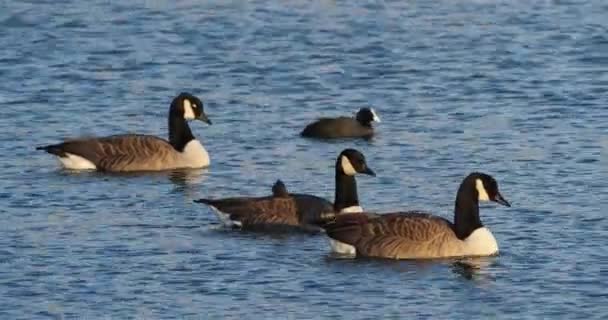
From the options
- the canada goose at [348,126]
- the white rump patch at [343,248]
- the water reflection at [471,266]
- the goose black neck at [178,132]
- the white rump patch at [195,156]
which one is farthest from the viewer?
the canada goose at [348,126]

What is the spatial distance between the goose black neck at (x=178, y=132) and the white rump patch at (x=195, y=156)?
24 centimetres

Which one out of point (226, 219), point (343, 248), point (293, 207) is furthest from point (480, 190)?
point (226, 219)

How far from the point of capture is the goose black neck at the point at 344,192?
2261 centimetres

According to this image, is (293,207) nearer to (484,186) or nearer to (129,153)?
(484,186)

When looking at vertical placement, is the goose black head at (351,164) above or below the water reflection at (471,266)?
above

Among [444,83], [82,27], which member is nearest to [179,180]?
[444,83]

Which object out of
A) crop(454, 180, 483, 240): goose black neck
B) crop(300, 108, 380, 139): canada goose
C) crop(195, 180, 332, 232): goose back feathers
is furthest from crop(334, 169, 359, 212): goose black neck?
crop(300, 108, 380, 139): canada goose

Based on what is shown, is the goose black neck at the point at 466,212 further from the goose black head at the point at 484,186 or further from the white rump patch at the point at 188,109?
the white rump patch at the point at 188,109

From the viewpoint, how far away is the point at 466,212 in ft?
69.9

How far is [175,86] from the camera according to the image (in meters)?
32.4

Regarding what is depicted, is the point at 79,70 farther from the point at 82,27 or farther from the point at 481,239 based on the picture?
the point at 481,239

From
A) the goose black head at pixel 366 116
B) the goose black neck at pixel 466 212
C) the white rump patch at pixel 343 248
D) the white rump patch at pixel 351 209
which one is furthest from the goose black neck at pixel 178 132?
the goose black neck at pixel 466 212

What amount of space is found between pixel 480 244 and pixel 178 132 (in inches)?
284

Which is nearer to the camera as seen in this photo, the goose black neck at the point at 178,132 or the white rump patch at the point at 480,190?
the white rump patch at the point at 480,190
